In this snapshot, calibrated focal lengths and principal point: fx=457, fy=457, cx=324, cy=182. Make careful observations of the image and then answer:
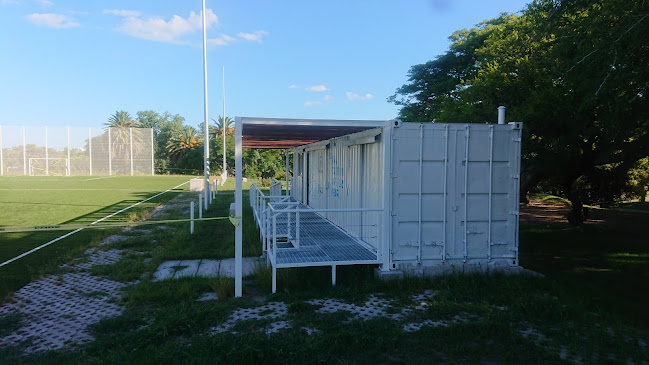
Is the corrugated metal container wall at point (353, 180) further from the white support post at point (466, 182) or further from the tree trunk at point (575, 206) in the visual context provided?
the tree trunk at point (575, 206)

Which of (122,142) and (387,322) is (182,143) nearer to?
(122,142)

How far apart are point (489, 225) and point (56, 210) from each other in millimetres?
18715

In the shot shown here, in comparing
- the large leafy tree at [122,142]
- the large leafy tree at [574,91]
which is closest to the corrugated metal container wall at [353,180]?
the large leafy tree at [574,91]

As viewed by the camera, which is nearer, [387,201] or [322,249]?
[387,201]


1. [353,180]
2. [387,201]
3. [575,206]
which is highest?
[353,180]

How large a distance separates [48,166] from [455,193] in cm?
6933

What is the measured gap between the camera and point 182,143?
70.4 metres

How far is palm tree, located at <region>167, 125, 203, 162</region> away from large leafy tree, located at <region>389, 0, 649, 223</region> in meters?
59.3

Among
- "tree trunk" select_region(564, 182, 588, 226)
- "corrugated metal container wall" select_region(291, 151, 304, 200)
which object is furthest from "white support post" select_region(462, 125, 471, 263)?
"corrugated metal container wall" select_region(291, 151, 304, 200)

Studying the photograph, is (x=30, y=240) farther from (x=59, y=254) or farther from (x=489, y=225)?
(x=489, y=225)

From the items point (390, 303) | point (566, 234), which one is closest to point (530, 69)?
point (566, 234)

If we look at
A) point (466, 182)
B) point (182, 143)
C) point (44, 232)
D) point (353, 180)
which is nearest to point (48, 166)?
point (182, 143)

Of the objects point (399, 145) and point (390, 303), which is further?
point (399, 145)

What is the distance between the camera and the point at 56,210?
19797 mm
